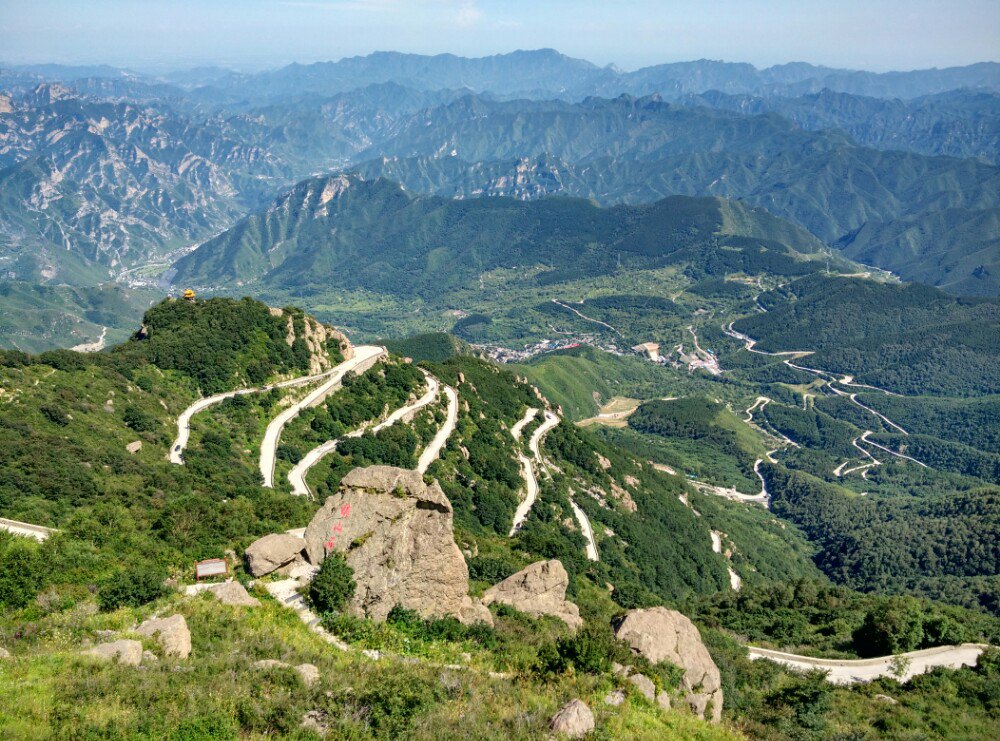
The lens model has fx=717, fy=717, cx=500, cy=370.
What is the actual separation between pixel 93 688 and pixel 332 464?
6671 centimetres

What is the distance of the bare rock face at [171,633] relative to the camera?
107ft

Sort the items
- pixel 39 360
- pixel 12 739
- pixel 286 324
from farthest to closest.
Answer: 1. pixel 286 324
2. pixel 39 360
3. pixel 12 739

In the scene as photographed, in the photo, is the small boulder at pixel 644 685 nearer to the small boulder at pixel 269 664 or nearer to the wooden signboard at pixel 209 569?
the small boulder at pixel 269 664

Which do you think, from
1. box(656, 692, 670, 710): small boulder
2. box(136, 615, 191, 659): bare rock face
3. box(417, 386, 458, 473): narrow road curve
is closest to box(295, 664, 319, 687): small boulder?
box(136, 615, 191, 659): bare rock face

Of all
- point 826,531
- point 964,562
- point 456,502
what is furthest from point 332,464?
point 826,531

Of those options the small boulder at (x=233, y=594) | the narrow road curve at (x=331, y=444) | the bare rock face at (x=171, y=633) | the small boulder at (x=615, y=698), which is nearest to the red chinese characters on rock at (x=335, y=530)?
the small boulder at (x=233, y=594)

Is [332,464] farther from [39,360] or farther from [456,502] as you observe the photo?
[39,360]

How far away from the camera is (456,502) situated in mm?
96312

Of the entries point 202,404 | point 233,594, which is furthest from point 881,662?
point 202,404

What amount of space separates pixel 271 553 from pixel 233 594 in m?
4.67

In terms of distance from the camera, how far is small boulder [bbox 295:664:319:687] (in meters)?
30.7

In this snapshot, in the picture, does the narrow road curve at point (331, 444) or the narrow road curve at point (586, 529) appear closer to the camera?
the narrow road curve at point (331, 444)

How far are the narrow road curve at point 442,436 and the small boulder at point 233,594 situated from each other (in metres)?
57.3

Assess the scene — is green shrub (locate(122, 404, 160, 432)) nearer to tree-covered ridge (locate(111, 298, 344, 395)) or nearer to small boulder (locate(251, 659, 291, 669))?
tree-covered ridge (locate(111, 298, 344, 395))
